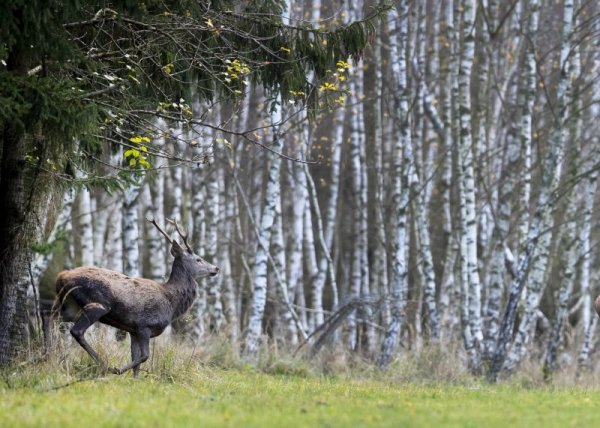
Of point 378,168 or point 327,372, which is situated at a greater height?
point 378,168

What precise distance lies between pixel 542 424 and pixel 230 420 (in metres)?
2.61

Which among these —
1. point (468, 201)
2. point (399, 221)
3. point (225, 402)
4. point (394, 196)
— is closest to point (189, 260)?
point (225, 402)

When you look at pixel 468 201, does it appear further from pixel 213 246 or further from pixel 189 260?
pixel 189 260

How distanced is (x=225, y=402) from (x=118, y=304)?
8.48 feet

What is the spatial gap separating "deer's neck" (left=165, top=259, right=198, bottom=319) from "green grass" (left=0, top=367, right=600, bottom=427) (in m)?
0.85

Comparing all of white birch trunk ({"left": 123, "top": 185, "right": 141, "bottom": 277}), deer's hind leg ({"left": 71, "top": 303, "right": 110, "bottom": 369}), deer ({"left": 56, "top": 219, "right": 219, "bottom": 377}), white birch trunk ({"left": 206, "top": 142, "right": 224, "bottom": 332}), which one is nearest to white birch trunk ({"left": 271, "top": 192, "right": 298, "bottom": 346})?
white birch trunk ({"left": 206, "top": 142, "right": 224, "bottom": 332})

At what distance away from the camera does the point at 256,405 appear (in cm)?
930

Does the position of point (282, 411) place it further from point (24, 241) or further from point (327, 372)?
point (327, 372)

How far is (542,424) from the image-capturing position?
329 inches

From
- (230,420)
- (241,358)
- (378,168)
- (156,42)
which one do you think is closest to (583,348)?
(378,168)

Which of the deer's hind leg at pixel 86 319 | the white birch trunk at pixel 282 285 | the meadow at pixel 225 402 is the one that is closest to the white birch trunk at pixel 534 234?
the meadow at pixel 225 402

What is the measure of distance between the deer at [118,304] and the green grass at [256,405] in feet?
1.52

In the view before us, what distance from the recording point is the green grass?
8.02 metres

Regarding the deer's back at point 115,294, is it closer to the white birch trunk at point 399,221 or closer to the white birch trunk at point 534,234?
the white birch trunk at point 399,221
